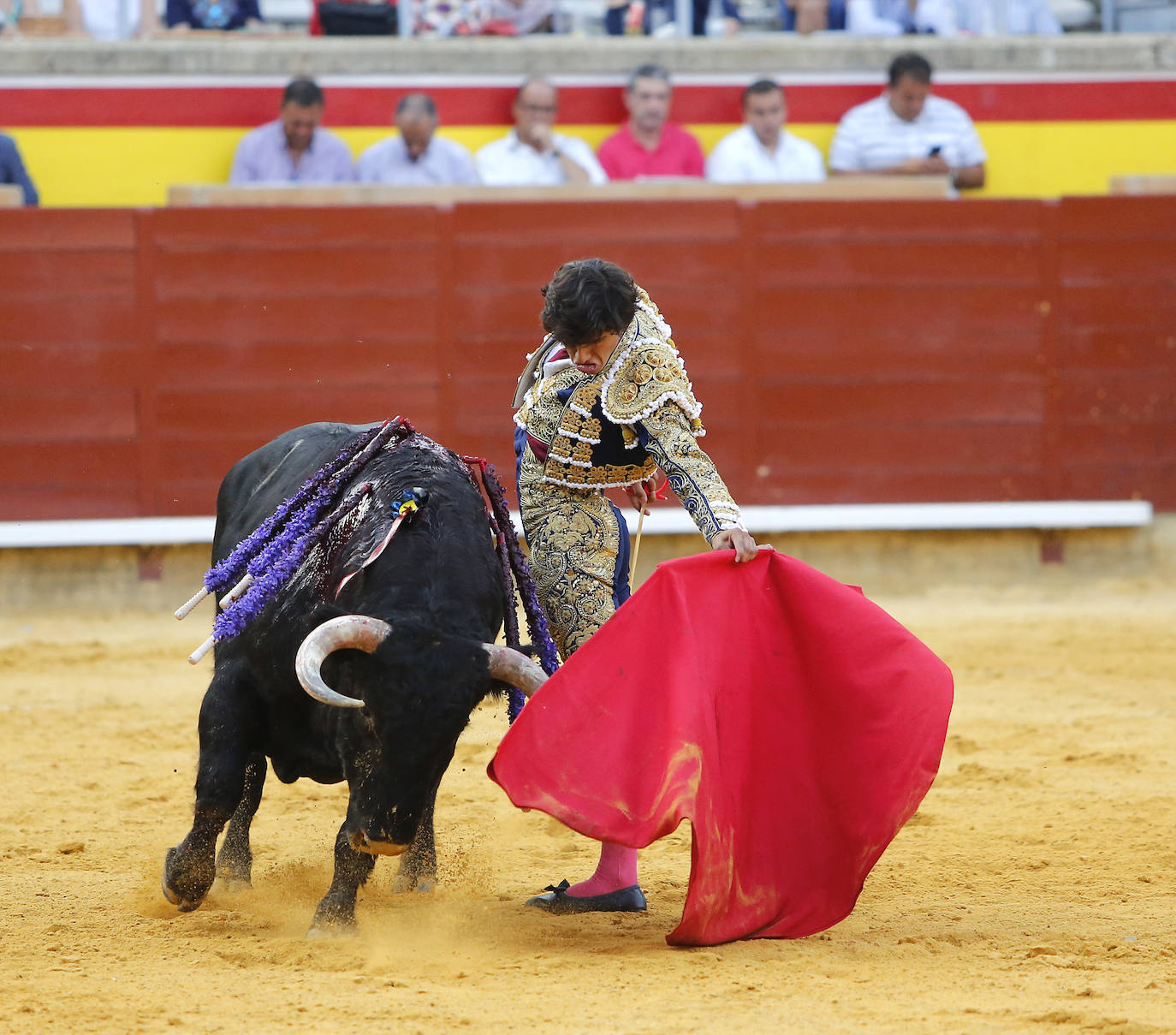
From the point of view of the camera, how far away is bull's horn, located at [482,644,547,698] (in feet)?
8.91

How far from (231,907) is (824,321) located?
15.3 feet

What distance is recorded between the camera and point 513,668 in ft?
8.92

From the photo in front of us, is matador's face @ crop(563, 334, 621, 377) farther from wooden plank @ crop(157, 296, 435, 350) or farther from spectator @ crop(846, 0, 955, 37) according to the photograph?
spectator @ crop(846, 0, 955, 37)

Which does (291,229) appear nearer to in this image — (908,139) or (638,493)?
(908,139)

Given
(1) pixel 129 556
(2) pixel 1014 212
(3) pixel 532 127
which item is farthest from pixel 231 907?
(2) pixel 1014 212

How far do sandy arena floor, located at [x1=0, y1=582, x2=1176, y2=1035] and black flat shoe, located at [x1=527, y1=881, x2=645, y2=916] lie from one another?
30 millimetres

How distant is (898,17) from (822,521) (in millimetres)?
2839

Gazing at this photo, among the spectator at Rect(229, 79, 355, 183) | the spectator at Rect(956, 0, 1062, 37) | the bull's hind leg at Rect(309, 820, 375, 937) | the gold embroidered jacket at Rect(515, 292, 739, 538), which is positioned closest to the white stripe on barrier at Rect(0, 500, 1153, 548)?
the spectator at Rect(229, 79, 355, 183)

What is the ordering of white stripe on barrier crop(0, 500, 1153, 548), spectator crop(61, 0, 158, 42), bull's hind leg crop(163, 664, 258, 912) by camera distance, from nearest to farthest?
1. bull's hind leg crop(163, 664, 258, 912)
2. white stripe on barrier crop(0, 500, 1153, 548)
3. spectator crop(61, 0, 158, 42)

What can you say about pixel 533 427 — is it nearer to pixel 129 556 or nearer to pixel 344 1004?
pixel 344 1004

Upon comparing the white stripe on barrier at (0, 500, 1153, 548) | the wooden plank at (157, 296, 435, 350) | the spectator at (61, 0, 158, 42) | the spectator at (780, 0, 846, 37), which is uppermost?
the spectator at (780, 0, 846, 37)

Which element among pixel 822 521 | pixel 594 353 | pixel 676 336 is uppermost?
pixel 594 353

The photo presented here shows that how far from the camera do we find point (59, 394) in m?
6.77

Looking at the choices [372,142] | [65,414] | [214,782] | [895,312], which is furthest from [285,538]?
[372,142]
